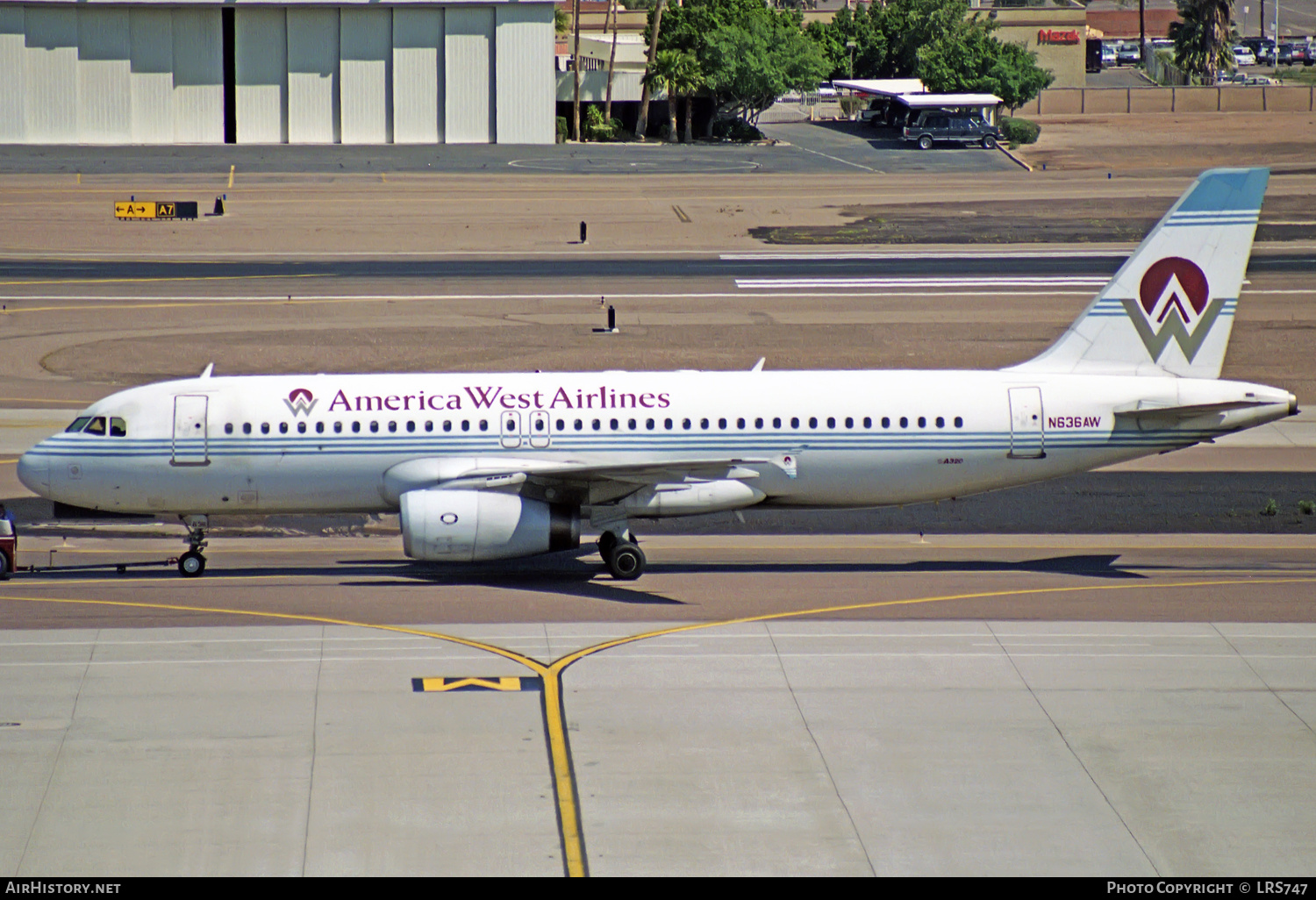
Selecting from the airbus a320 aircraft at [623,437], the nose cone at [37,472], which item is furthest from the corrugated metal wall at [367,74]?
the nose cone at [37,472]

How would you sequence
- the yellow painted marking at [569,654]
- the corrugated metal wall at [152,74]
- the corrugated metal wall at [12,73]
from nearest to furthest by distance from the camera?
the yellow painted marking at [569,654] → the corrugated metal wall at [12,73] → the corrugated metal wall at [152,74]

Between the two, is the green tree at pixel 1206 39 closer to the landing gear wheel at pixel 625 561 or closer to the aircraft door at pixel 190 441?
the landing gear wheel at pixel 625 561

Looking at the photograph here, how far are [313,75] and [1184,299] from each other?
75.4 m

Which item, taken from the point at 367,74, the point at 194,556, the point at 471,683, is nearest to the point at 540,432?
the point at 194,556

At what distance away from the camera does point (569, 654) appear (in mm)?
24016

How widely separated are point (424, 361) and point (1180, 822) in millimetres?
35049

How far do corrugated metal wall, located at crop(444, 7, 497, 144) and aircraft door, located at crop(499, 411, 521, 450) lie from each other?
7052 centimetres

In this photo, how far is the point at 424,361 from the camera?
48875 millimetres

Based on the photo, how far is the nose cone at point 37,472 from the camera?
29.1 metres

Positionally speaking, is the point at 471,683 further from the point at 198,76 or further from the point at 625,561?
the point at 198,76

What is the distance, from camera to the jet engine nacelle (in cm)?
2750

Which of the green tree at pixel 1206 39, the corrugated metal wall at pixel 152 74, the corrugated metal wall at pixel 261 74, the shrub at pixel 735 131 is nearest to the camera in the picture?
the corrugated metal wall at pixel 152 74

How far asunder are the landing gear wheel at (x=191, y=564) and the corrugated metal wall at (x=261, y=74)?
236 feet

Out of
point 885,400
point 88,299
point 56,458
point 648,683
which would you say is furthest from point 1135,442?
point 88,299
